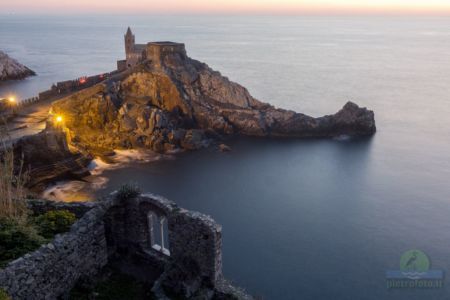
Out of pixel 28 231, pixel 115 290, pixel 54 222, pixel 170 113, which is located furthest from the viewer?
pixel 170 113

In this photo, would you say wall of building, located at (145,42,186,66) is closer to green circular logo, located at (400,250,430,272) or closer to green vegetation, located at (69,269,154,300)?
green circular logo, located at (400,250,430,272)

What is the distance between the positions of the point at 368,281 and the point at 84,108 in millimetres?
32887

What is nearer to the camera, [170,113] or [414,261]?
[414,261]

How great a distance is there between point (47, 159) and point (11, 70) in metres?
58.1

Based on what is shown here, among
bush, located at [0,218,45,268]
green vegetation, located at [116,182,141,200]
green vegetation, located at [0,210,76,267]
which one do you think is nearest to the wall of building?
green vegetation, located at [116,182,141,200]

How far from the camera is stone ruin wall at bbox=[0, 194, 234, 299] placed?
11250 millimetres

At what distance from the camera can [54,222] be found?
12.6m

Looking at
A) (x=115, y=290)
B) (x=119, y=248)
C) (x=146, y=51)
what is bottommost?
(x=115, y=290)

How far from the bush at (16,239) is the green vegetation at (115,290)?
2214mm

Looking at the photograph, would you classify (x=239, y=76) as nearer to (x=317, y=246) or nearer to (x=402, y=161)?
(x=402, y=161)

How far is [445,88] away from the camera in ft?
239

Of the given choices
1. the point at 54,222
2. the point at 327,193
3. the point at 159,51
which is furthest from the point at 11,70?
the point at 54,222

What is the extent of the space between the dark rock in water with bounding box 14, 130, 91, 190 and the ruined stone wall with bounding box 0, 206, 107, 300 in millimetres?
20027

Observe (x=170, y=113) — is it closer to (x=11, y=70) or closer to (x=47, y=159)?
(x=47, y=159)
